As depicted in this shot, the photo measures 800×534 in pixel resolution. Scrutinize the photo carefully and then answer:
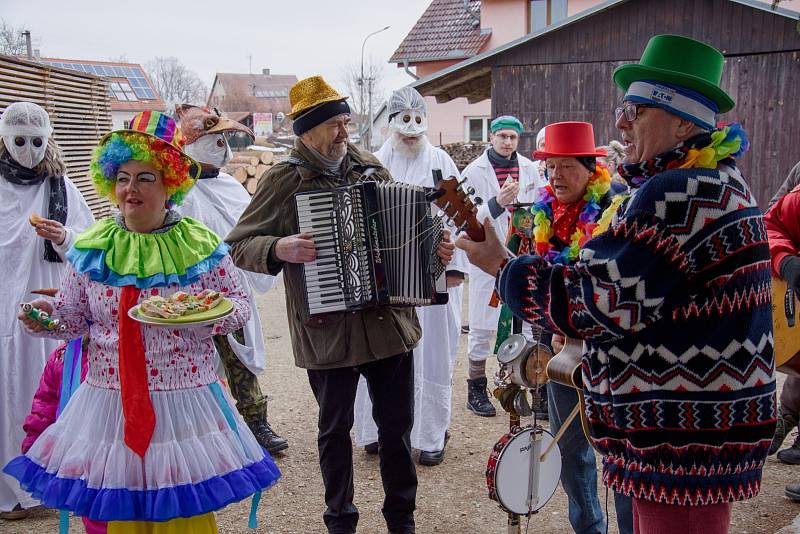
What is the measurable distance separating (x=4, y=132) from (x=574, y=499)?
3.82 meters

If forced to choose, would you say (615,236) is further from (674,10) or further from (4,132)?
(674,10)

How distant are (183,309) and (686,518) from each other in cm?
187

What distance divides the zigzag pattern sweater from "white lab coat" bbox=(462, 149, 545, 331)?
3.40 meters

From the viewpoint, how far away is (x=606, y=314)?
6.48 feet

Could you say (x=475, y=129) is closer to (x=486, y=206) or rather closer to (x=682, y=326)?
(x=486, y=206)

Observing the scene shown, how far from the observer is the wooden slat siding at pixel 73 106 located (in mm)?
7455

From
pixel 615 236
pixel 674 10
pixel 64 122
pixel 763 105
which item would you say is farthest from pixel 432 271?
pixel 674 10

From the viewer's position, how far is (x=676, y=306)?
2.00 meters

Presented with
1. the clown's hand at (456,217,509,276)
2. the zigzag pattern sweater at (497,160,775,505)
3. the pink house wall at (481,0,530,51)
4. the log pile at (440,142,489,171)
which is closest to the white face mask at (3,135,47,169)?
the clown's hand at (456,217,509,276)

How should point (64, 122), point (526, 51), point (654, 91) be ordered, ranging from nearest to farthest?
point (654, 91) < point (64, 122) < point (526, 51)

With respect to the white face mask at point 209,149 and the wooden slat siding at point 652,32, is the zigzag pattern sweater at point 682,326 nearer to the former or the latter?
the white face mask at point 209,149

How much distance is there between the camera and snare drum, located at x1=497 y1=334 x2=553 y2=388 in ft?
9.89

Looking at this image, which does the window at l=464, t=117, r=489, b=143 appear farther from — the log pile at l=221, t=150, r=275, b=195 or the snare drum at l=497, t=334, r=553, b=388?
the snare drum at l=497, t=334, r=553, b=388

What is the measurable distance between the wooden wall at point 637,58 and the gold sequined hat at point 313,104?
9.04 m
